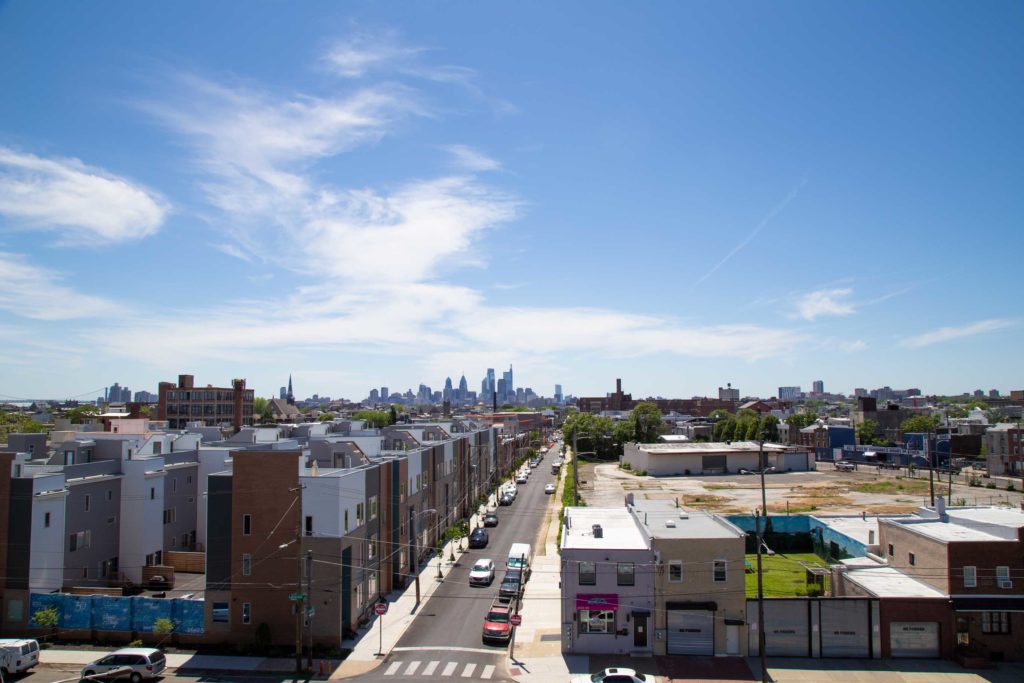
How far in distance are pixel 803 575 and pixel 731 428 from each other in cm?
10869

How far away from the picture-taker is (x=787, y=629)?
1264 inches

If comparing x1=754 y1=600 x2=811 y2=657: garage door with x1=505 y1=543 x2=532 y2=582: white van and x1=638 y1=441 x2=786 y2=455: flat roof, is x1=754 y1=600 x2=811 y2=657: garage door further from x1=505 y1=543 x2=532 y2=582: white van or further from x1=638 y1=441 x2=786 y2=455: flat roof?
x1=638 y1=441 x2=786 y2=455: flat roof

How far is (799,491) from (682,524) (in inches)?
2340

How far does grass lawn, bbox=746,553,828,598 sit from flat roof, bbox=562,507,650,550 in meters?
8.59

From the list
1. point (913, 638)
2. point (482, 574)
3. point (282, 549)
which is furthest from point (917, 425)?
point (282, 549)

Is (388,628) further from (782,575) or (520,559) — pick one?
(782,575)

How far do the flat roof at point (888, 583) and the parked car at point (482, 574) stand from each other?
2236 cm

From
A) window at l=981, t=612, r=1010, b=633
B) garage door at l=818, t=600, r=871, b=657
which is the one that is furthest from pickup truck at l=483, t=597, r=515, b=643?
window at l=981, t=612, r=1010, b=633

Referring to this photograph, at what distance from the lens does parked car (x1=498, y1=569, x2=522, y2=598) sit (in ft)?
134

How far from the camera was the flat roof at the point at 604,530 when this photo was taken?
34.1 meters

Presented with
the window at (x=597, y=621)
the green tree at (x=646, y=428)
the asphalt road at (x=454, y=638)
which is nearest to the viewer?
the asphalt road at (x=454, y=638)

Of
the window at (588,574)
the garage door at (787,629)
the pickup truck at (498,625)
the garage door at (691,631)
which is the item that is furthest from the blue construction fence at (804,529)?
the pickup truck at (498,625)

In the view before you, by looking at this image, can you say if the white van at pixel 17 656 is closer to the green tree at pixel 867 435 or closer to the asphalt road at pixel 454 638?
the asphalt road at pixel 454 638

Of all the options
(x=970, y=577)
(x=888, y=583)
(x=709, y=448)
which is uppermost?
(x=970, y=577)
